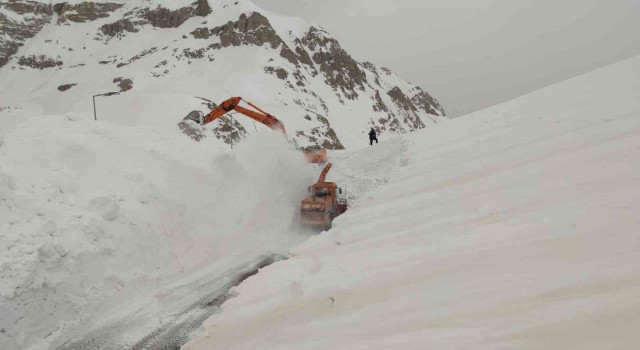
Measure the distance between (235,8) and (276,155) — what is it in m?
82.0

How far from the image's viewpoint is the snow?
5.53ft

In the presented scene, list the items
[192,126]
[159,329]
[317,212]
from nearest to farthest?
[159,329]
[317,212]
[192,126]

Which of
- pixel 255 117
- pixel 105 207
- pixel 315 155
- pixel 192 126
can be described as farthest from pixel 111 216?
pixel 192 126

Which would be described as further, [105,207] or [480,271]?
[105,207]

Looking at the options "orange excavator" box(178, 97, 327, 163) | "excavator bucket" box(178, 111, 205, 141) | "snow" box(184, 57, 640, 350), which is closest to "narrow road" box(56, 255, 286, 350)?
"snow" box(184, 57, 640, 350)

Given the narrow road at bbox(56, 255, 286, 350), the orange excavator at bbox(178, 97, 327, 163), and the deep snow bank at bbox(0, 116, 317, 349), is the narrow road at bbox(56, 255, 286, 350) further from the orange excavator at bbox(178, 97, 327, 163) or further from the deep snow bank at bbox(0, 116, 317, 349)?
the orange excavator at bbox(178, 97, 327, 163)

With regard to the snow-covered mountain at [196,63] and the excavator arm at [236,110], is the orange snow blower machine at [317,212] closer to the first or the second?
the excavator arm at [236,110]

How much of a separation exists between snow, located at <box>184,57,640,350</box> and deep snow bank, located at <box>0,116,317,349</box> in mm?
6190

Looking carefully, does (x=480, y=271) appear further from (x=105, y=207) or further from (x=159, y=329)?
(x=105, y=207)

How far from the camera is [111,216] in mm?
8914

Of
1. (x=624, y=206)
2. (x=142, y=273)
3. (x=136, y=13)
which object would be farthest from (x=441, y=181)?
(x=136, y=13)

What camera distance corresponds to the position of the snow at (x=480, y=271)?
5.53ft

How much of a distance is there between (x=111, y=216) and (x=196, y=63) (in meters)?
69.3

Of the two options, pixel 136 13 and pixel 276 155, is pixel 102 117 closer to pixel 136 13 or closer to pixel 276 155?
pixel 276 155
